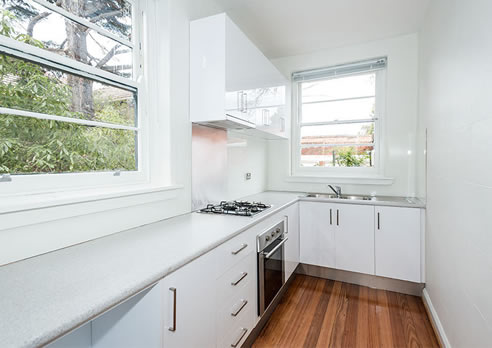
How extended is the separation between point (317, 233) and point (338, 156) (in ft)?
3.53

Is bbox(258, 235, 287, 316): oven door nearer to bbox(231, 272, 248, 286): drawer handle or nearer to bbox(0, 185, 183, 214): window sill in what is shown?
bbox(231, 272, 248, 286): drawer handle

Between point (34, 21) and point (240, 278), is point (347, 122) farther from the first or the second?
point (34, 21)

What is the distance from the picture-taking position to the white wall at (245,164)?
2.64 meters

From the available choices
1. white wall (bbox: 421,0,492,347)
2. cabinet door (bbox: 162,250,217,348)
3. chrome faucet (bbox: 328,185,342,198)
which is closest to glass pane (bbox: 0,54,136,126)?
cabinet door (bbox: 162,250,217,348)

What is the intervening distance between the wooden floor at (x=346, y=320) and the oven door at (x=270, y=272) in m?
0.22

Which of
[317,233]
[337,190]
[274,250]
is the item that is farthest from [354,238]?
[274,250]

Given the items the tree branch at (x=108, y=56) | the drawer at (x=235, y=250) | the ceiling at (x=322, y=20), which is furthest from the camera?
the ceiling at (x=322, y=20)

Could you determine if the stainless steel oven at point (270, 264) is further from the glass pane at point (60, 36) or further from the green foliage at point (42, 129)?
the glass pane at point (60, 36)

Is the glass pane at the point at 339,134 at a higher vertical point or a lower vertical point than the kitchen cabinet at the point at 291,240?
higher

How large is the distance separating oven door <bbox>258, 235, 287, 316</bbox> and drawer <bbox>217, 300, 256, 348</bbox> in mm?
140

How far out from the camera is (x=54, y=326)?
632mm

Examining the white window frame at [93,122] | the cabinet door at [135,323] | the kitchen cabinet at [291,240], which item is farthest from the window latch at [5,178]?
the kitchen cabinet at [291,240]

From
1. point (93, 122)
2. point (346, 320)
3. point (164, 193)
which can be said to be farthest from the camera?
point (346, 320)

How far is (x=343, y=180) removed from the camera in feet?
10.4
